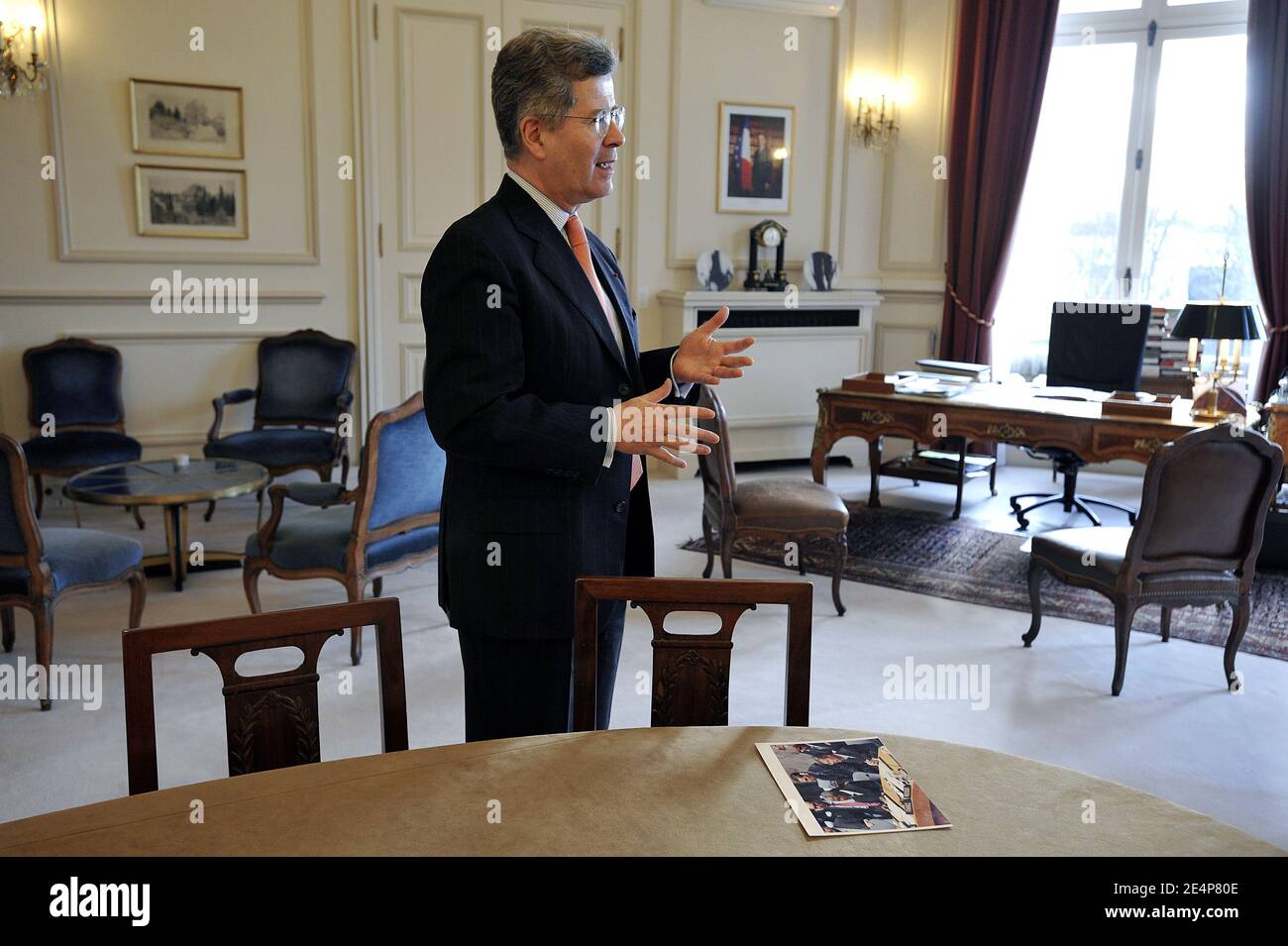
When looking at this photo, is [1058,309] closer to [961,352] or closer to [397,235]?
[961,352]

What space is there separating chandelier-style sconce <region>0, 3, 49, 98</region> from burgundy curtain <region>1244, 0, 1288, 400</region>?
676cm

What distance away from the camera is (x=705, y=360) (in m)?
1.87

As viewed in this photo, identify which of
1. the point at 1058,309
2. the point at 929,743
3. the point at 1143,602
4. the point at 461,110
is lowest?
the point at 1143,602

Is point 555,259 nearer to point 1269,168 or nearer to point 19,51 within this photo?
point 19,51

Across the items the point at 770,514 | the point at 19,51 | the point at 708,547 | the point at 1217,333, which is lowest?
the point at 708,547

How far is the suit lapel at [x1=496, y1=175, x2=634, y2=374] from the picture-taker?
181cm

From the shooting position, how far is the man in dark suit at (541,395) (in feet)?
5.63

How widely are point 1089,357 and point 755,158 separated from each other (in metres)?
2.50

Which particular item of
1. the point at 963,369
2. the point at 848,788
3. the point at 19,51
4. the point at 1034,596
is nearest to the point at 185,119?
the point at 19,51

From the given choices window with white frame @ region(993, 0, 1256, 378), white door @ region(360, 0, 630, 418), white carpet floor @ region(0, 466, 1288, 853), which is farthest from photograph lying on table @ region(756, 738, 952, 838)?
window with white frame @ region(993, 0, 1256, 378)

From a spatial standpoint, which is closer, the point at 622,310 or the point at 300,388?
the point at 622,310

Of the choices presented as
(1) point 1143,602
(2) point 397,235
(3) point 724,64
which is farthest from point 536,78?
(3) point 724,64
